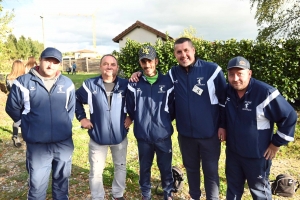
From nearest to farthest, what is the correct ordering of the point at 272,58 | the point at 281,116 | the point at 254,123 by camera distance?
the point at 281,116 < the point at 254,123 < the point at 272,58

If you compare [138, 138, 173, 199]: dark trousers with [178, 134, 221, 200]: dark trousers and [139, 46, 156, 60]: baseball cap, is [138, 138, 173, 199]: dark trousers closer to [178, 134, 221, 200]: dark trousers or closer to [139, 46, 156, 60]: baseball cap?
[178, 134, 221, 200]: dark trousers

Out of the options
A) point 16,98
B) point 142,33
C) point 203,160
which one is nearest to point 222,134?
point 203,160

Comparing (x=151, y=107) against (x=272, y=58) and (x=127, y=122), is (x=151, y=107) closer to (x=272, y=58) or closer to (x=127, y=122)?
(x=127, y=122)

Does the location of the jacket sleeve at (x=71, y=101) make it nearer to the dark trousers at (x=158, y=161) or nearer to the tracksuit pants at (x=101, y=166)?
the tracksuit pants at (x=101, y=166)

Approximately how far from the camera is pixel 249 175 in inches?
107

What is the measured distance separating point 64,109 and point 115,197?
152cm

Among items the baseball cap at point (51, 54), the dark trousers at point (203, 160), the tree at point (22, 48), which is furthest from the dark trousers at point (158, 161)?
the tree at point (22, 48)

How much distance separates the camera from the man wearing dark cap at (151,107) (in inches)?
121

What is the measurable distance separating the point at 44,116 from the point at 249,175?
2530 millimetres

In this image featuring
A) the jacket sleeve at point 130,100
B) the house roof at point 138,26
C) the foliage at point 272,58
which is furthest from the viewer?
the house roof at point 138,26

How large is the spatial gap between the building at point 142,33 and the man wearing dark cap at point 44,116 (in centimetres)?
1814

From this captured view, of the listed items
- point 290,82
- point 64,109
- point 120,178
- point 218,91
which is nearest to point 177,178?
point 120,178

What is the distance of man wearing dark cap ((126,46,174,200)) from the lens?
3.06m

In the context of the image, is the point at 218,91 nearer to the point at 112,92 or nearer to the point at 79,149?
the point at 112,92
